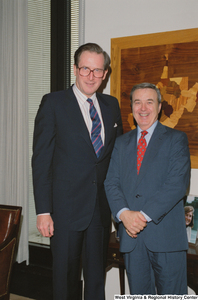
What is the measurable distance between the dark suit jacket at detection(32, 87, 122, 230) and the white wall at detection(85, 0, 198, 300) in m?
0.96

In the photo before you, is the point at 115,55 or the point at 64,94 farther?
the point at 115,55

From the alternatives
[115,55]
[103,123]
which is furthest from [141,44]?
[103,123]

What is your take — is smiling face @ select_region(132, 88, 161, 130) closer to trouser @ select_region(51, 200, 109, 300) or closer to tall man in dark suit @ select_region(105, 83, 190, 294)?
tall man in dark suit @ select_region(105, 83, 190, 294)

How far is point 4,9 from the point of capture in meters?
3.24

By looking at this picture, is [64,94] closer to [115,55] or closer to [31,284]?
[115,55]

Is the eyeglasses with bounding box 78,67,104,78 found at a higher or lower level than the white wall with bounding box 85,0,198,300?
lower

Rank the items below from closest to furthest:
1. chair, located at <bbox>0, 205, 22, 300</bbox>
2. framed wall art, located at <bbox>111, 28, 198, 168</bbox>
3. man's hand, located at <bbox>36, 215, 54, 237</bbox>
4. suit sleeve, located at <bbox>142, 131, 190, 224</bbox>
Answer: suit sleeve, located at <bbox>142, 131, 190, 224</bbox>, man's hand, located at <bbox>36, 215, 54, 237</bbox>, chair, located at <bbox>0, 205, 22, 300</bbox>, framed wall art, located at <bbox>111, 28, 198, 168</bbox>

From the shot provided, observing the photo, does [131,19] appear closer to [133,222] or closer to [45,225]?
[133,222]

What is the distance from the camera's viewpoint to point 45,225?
1.90 m

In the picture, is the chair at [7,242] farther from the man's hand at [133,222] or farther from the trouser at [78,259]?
the man's hand at [133,222]

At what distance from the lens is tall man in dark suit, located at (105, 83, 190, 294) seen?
5.99 ft

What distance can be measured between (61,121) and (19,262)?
204 centimetres

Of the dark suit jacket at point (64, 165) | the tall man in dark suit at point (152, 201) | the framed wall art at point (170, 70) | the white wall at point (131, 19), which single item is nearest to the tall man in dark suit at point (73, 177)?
the dark suit jacket at point (64, 165)

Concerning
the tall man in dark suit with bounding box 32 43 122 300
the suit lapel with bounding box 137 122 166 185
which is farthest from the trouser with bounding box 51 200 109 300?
the suit lapel with bounding box 137 122 166 185
